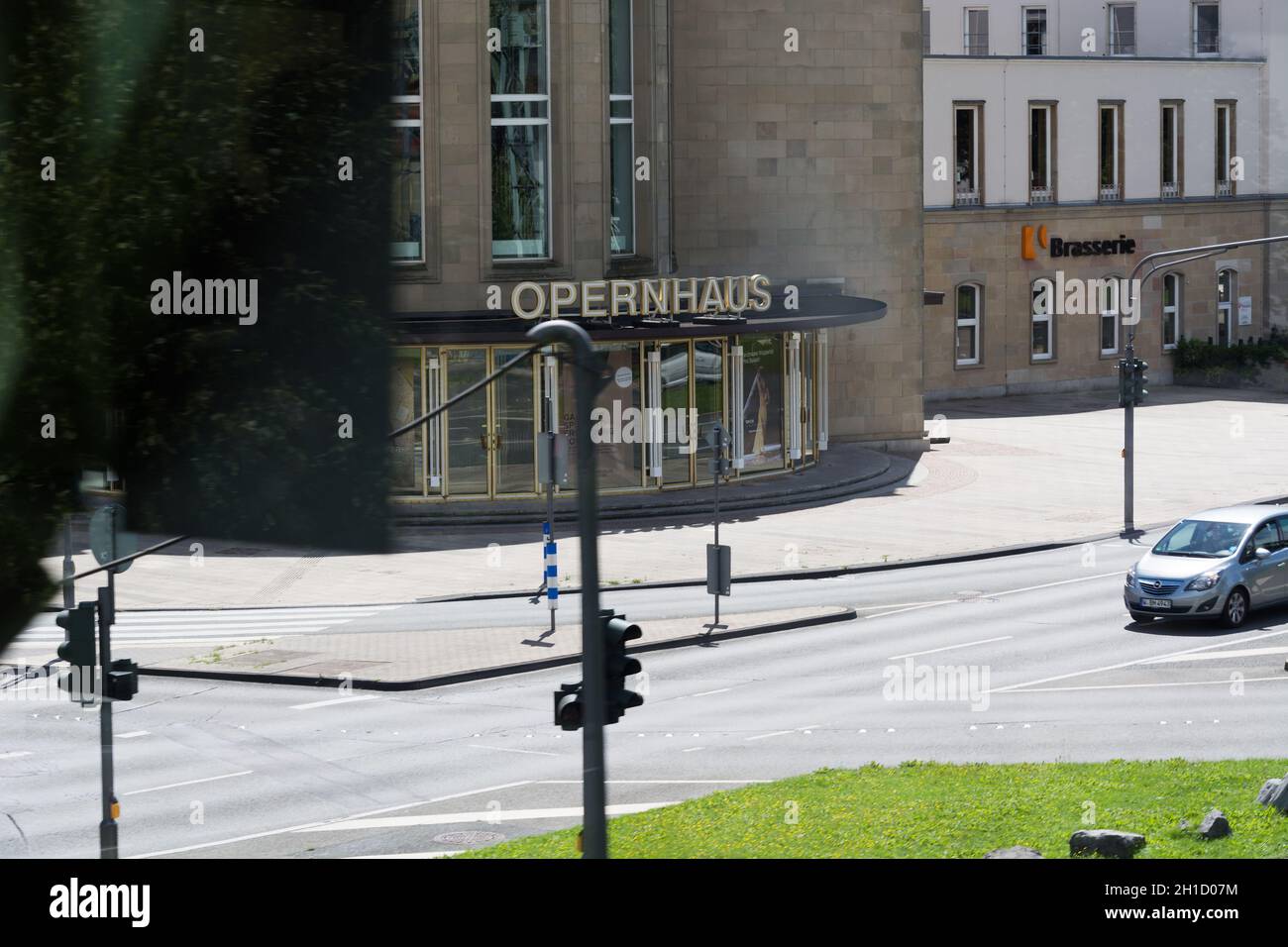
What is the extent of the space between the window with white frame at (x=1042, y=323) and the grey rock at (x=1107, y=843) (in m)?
53.5

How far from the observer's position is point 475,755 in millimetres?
19078

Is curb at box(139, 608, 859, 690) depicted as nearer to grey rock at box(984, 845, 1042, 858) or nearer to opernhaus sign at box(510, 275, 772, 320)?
grey rock at box(984, 845, 1042, 858)

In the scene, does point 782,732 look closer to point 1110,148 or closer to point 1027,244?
point 1027,244

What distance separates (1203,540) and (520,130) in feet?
65.3

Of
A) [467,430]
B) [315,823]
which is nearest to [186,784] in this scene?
[315,823]

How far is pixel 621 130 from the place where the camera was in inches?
1673

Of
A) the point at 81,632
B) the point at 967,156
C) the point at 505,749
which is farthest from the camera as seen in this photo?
the point at 967,156

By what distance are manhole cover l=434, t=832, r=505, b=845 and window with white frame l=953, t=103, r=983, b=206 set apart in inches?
1977

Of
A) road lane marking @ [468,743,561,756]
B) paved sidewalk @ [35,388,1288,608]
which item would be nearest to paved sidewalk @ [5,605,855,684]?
paved sidewalk @ [35,388,1288,608]

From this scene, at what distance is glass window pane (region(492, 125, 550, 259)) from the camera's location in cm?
4016

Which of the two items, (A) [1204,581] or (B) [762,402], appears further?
(B) [762,402]

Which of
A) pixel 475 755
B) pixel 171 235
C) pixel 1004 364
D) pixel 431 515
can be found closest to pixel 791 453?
pixel 431 515

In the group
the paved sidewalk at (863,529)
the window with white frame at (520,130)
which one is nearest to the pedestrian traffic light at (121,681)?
the paved sidewalk at (863,529)

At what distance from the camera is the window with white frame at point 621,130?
42062 millimetres
